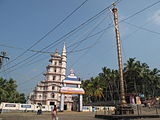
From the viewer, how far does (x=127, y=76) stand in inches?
2224

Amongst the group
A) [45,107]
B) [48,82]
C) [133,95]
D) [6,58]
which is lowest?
[45,107]

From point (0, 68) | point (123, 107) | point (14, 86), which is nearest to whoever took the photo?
point (123, 107)

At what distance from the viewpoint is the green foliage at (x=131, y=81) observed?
53406 mm

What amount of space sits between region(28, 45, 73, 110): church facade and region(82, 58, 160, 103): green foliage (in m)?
10.7

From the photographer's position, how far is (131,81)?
57.2 metres

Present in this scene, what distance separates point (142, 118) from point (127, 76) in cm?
4609

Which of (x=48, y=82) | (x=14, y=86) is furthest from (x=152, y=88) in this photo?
(x=14, y=86)

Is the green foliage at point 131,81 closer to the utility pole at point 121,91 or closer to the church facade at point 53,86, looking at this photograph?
the church facade at point 53,86

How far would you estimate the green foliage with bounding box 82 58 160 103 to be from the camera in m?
53.4

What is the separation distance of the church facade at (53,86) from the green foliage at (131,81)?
10.7 metres

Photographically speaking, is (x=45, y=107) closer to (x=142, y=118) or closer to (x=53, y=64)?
(x=53, y=64)

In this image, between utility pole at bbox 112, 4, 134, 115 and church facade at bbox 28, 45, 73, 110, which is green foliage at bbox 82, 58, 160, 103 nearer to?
church facade at bbox 28, 45, 73, 110

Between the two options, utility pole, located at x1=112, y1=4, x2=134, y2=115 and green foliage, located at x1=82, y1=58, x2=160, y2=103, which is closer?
utility pole, located at x1=112, y1=4, x2=134, y2=115

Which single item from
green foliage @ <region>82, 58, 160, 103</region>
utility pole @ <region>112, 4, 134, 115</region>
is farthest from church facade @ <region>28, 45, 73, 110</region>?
utility pole @ <region>112, 4, 134, 115</region>
